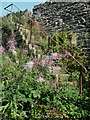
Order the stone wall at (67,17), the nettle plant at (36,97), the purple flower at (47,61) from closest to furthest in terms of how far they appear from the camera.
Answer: the nettle plant at (36,97), the purple flower at (47,61), the stone wall at (67,17)

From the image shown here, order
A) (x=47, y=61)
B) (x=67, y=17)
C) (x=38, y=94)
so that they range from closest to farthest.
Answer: (x=38, y=94) < (x=47, y=61) < (x=67, y=17)

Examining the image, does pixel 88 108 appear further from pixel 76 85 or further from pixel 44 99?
pixel 76 85

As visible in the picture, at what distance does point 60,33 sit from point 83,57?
1052 mm

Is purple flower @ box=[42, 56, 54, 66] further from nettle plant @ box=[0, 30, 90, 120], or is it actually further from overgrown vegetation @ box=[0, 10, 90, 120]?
nettle plant @ box=[0, 30, 90, 120]

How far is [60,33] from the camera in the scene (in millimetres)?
7312

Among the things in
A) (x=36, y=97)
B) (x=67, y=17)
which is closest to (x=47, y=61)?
(x=36, y=97)

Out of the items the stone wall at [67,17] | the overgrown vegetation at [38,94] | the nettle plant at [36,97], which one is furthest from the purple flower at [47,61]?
the stone wall at [67,17]

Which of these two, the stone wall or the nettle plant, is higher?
the stone wall

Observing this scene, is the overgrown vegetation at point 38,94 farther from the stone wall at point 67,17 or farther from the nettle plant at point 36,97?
the stone wall at point 67,17

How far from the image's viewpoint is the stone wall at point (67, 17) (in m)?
7.32

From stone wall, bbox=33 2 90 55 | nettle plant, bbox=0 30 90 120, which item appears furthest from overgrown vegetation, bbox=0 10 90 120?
stone wall, bbox=33 2 90 55

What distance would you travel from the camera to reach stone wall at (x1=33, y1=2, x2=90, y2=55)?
288 inches

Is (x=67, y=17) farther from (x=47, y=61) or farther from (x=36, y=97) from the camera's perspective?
(x=36, y=97)

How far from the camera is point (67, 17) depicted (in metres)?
7.82
